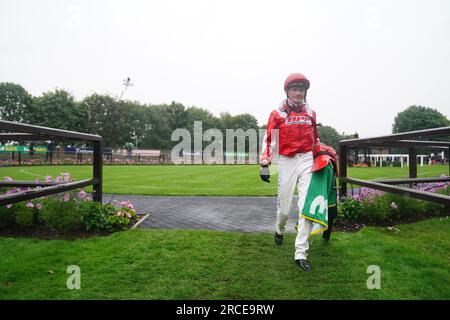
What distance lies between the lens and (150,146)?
215 ft

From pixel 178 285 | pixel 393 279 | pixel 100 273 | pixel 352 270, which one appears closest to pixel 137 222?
pixel 100 273

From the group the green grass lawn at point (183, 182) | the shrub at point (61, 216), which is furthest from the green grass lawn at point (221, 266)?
the green grass lawn at point (183, 182)

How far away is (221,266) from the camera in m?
3.24

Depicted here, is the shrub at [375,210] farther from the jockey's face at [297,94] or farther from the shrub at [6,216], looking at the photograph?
the shrub at [6,216]

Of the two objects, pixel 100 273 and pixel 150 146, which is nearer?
pixel 100 273

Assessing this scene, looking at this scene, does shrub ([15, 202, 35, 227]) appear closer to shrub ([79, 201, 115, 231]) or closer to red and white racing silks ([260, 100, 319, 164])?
shrub ([79, 201, 115, 231])

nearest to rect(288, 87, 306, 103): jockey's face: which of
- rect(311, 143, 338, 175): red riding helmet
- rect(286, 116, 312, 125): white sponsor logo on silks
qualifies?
rect(286, 116, 312, 125): white sponsor logo on silks

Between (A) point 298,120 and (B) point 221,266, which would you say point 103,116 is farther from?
(B) point 221,266

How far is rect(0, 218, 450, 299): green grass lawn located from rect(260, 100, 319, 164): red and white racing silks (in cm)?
124

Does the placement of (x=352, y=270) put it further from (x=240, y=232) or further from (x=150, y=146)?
(x=150, y=146)

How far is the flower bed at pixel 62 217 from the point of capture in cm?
456

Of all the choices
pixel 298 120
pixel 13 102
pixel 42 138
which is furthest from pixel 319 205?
pixel 13 102

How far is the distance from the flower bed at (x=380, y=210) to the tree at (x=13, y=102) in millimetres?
59740
